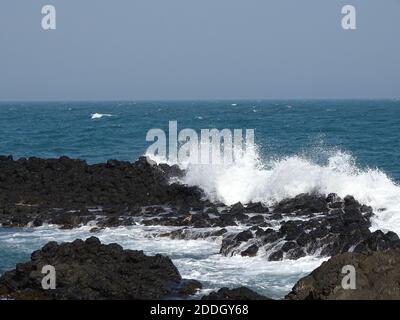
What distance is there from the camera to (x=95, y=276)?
500 inches

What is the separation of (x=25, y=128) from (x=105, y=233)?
149 feet

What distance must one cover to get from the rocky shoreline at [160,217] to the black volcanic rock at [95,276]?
0.9 inches

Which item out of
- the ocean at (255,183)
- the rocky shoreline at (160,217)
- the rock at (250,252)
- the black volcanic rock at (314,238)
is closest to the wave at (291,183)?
the ocean at (255,183)

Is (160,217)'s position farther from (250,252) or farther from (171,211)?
(250,252)

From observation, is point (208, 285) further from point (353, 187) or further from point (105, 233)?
point (353, 187)

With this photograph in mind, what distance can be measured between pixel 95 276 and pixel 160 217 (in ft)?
27.4

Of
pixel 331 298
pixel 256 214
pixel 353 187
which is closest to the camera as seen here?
pixel 331 298

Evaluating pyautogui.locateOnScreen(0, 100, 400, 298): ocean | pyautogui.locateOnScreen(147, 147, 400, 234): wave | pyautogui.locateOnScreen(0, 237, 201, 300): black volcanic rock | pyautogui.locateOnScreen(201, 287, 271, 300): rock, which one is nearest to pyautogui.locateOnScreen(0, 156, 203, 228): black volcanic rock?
pyautogui.locateOnScreen(147, 147, 400, 234): wave

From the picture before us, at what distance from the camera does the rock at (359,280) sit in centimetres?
1052

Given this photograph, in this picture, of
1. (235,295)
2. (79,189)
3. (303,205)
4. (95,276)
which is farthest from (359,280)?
(79,189)

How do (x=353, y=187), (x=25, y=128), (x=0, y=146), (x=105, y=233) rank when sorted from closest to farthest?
(x=105, y=233)
(x=353, y=187)
(x=0, y=146)
(x=25, y=128)

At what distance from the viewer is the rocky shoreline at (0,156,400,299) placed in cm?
1318

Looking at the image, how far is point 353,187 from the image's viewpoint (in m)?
23.1
